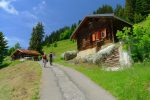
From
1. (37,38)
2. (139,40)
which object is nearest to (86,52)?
(139,40)

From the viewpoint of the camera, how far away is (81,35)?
5309cm

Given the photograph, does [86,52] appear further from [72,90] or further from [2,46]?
[2,46]

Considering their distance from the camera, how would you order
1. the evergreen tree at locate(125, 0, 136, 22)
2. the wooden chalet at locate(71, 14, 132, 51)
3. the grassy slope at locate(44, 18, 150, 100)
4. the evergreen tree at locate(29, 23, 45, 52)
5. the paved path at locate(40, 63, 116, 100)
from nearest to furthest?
the grassy slope at locate(44, 18, 150, 100)
the paved path at locate(40, 63, 116, 100)
the wooden chalet at locate(71, 14, 132, 51)
the evergreen tree at locate(125, 0, 136, 22)
the evergreen tree at locate(29, 23, 45, 52)

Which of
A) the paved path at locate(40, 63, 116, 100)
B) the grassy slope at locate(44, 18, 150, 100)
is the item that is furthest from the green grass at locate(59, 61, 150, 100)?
the paved path at locate(40, 63, 116, 100)

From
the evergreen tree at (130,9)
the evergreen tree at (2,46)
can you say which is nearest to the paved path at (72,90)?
the evergreen tree at (2,46)

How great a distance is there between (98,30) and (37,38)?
6436 cm

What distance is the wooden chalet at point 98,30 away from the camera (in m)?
43.7

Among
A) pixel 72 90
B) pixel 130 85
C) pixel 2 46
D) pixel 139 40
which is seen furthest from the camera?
pixel 2 46

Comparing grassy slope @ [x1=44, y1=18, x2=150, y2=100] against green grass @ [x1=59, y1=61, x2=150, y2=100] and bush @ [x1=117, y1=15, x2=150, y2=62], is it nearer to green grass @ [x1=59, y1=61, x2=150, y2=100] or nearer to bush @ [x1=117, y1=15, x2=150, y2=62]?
green grass @ [x1=59, y1=61, x2=150, y2=100]

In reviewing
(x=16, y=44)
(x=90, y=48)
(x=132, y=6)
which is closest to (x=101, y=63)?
(x=90, y=48)

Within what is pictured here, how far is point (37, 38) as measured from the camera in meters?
109

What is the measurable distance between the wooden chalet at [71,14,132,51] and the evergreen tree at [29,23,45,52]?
2149 inches

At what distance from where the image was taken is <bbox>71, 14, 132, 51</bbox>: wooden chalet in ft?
143

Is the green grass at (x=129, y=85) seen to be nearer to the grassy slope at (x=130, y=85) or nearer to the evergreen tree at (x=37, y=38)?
the grassy slope at (x=130, y=85)
